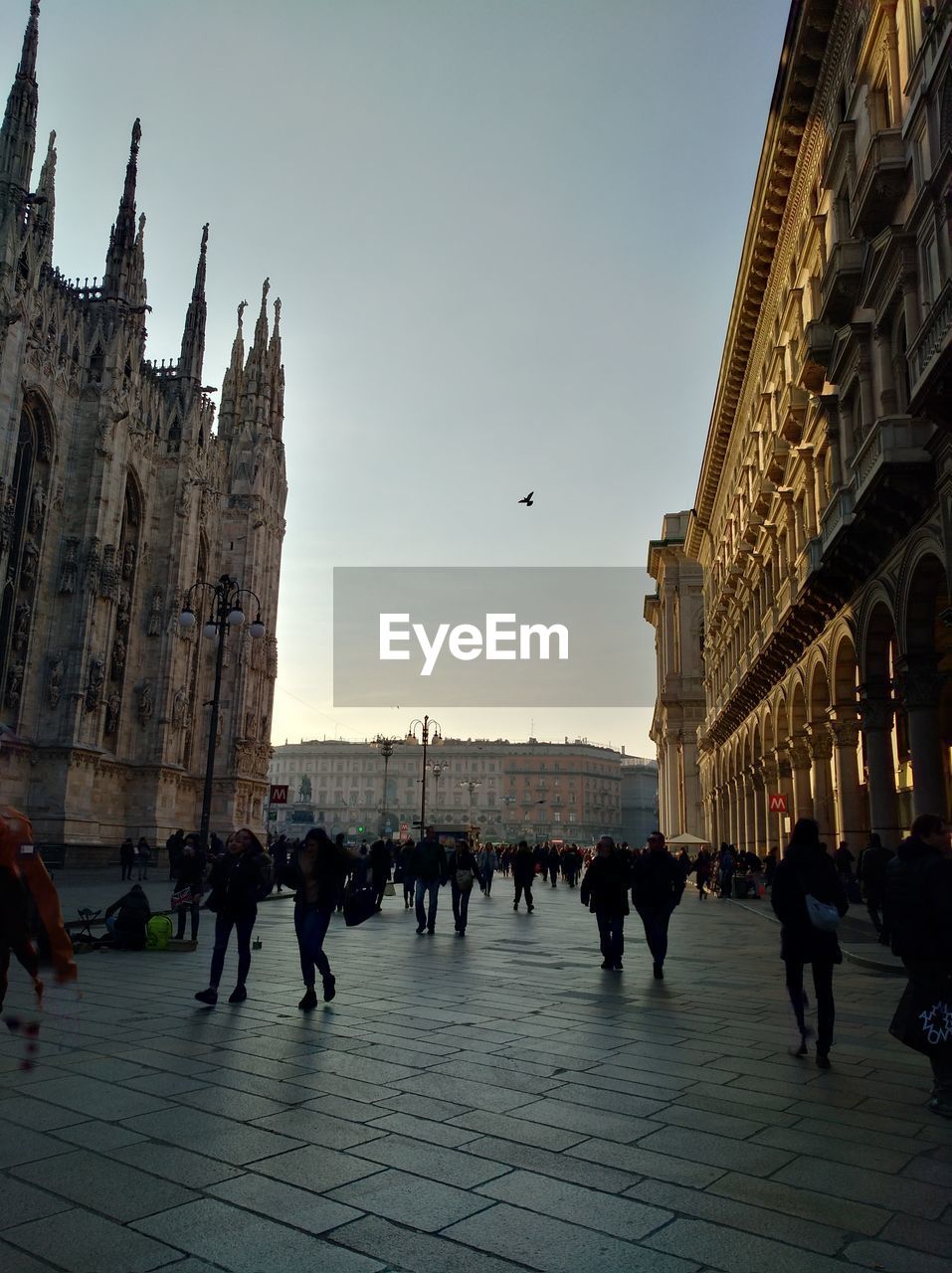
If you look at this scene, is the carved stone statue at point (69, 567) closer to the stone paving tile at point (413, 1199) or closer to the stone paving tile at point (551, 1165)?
the stone paving tile at point (551, 1165)

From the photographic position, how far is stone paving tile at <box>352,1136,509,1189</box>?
4.38m

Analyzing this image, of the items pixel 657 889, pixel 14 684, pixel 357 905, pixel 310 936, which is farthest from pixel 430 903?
pixel 14 684

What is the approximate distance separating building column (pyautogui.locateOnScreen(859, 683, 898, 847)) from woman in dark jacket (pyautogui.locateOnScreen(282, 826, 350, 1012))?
1347 centimetres

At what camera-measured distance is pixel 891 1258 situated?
3604mm

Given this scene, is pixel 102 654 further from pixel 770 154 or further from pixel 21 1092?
pixel 21 1092

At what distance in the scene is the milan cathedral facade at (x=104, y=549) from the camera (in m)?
32.2

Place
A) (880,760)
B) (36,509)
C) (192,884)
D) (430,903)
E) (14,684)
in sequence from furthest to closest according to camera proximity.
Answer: (36,509) < (14,684) < (880,760) < (430,903) < (192,884)

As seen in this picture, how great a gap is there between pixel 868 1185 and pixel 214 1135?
10.1ft

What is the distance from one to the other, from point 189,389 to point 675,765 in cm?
3527

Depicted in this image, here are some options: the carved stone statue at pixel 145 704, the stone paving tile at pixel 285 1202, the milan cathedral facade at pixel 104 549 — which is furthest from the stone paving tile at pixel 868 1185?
the carved stone statue at pixel 145 704

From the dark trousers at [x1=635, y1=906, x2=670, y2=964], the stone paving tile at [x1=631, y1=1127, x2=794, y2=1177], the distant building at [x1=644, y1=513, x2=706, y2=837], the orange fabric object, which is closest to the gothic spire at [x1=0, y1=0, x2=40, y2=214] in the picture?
the dark trousers at [x1=635, y1=906, x2=670, y2=964]

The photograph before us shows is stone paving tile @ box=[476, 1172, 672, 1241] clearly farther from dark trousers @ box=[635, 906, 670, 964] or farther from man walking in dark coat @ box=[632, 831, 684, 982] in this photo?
dark trousers @ box=[635, 906, 670, 964]

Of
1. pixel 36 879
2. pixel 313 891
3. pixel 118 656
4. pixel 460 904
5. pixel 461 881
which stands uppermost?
pixel 118 656

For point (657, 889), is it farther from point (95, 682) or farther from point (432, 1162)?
point (95, 682)
